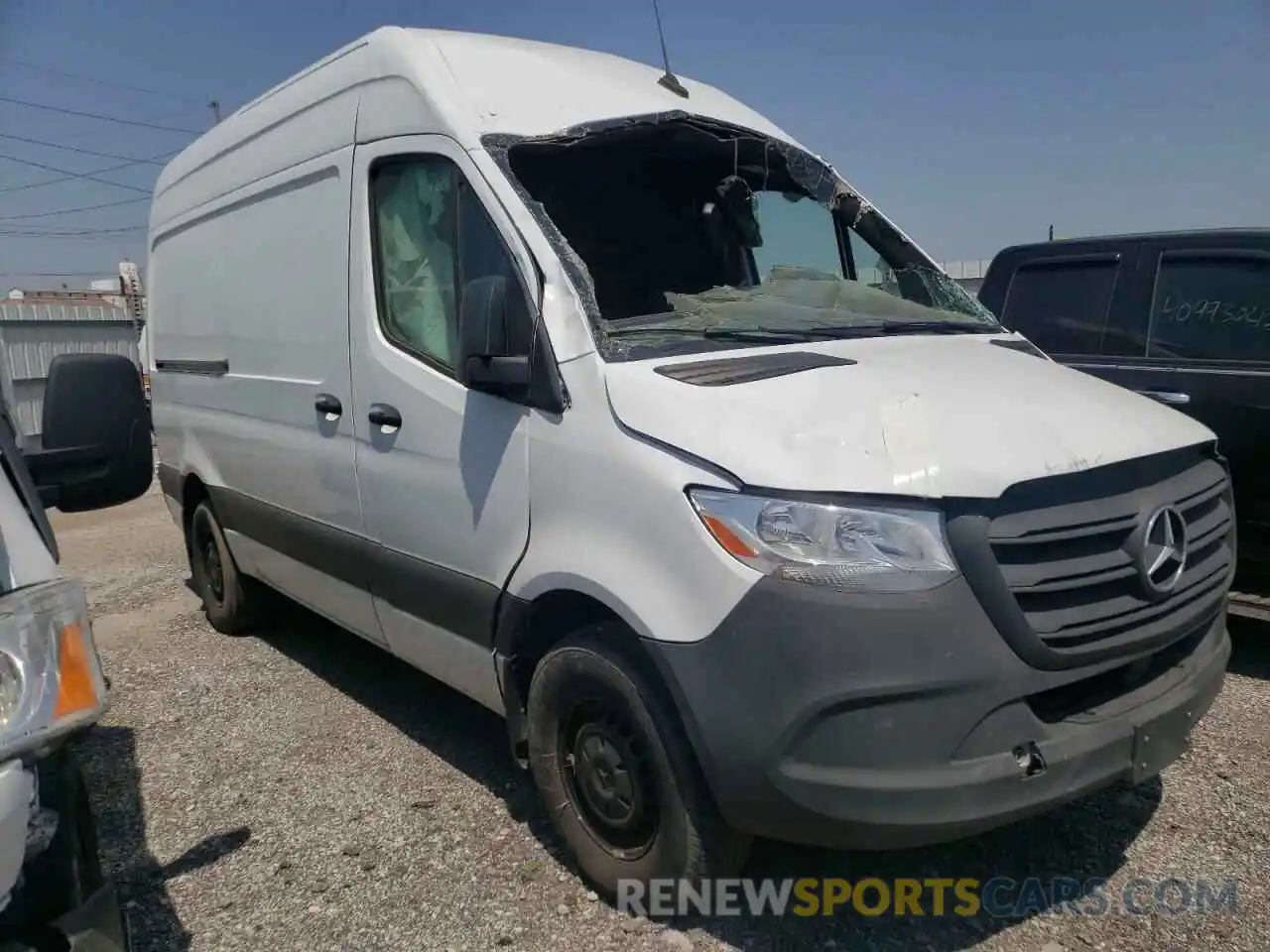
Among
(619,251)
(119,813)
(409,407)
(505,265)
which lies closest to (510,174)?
(505,265)

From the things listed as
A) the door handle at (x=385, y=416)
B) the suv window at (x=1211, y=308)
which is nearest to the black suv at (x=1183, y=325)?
the suv window at (x=1211, y=308)

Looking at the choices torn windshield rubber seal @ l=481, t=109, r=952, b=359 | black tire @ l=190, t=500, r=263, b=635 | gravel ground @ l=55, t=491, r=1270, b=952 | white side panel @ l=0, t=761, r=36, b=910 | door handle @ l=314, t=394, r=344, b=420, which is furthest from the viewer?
black tire @ l=190, t=500, r=263, b=635

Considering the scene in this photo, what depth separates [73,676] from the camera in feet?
6.02

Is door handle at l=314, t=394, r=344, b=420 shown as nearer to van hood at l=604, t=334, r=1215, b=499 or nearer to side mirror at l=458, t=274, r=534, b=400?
side mirror at l=458, t=274, r=534, b=400

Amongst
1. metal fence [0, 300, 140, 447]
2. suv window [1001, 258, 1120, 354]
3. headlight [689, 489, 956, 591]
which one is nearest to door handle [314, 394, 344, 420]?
headlight [689, 489, 956, 591]

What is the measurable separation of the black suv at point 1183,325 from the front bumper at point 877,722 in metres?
2.57

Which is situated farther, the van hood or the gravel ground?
the gravel ground

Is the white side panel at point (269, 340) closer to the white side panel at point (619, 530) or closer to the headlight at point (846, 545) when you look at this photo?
the white side panel at point (619, 530)

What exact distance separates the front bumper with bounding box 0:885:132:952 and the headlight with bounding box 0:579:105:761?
0.38m

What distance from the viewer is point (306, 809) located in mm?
3459

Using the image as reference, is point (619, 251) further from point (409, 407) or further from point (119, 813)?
point (119, 813)

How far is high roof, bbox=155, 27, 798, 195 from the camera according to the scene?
3.13m

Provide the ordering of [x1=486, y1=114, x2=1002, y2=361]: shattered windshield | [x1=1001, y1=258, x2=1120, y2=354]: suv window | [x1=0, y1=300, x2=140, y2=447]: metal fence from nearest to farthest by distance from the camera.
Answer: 1. [x1=486, y1=114, x2=1002, y2=361]: shattered windshield
2. [x1=1001, y1=258, x2=1120, y2=354]: suv window
3. [x1=0, y1=300, x2=140, y2=447]: metal fence

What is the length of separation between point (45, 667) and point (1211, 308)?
15.9ft
